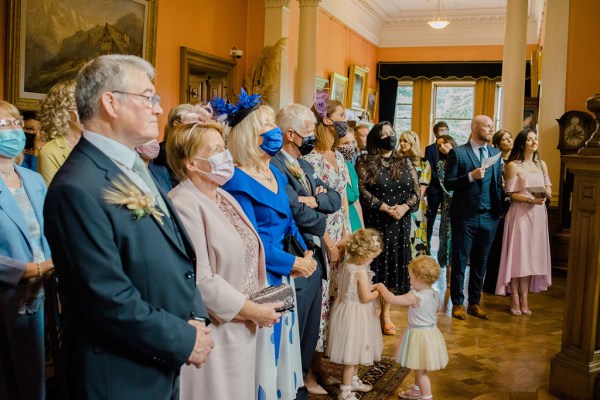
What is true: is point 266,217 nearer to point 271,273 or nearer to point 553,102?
point 271,273

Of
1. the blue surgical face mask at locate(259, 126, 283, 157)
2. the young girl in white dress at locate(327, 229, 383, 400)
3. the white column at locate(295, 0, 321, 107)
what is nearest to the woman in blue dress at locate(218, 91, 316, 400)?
the blue surgical face mask at locate(259, 126, 283, 157)

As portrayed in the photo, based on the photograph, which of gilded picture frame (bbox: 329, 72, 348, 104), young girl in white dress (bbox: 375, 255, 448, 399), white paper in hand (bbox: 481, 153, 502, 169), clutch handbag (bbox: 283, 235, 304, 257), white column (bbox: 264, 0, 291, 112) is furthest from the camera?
gilded picture frame (bbox: 329, 72, 348, 104)

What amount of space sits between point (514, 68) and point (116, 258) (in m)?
7.90

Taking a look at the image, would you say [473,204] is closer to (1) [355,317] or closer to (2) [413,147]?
(2) [413,147]

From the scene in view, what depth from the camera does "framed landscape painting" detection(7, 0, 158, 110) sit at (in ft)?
20.2

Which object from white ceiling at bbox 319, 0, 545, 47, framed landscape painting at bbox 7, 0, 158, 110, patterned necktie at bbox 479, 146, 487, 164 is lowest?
patterned necktie at bbox 479, 146, 487, 164

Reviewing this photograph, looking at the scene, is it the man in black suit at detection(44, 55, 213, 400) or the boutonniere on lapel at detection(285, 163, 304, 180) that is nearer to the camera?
the man in black suit at detection(44, 55, 213, 400)

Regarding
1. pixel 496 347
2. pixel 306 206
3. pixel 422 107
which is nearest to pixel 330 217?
pixel 306 206

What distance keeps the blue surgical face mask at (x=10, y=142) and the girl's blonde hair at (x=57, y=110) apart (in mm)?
434

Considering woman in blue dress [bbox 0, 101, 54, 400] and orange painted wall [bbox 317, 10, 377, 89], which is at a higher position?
orange painted wall [bbox 317, 10, 377, 89]

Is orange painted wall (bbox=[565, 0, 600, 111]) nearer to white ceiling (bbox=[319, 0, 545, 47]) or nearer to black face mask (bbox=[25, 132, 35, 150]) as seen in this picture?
white ceiling (bbox=[319, 0, 545, 47])

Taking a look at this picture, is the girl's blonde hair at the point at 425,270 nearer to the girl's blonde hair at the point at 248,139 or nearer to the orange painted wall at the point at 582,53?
the girl's blonde hair at the point at 248,139

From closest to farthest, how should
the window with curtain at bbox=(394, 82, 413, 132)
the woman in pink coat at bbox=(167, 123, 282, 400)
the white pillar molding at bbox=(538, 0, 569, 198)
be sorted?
the woman in pink coat at bbox=(167, 123, 282, 400) < the white pillar molding at bbox=(538, 0, 569, 198) < the window with curtain at bbox=(394, 82, 413, 132)

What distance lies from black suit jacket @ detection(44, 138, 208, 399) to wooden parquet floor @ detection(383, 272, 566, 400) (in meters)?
2.52
